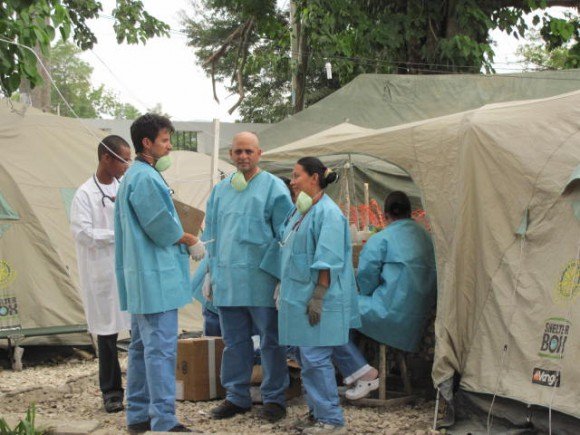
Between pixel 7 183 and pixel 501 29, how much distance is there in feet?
28.9

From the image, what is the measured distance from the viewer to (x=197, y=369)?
258 inches

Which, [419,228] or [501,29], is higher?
[501,29]

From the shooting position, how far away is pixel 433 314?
648 cm

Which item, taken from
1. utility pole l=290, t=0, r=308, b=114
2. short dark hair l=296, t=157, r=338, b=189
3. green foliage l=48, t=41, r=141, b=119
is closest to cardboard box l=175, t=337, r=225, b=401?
short dark hair l=296, t=157, r=338, b=189

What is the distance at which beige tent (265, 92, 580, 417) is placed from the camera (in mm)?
5121

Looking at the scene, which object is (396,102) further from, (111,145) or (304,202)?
(304,202)

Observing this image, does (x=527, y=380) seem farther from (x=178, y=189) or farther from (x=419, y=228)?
(x=178, y=189)

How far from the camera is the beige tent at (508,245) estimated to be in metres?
5.12

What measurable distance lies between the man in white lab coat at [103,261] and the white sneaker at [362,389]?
159 centimetres

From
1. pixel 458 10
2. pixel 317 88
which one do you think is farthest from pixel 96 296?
pixel 317 88

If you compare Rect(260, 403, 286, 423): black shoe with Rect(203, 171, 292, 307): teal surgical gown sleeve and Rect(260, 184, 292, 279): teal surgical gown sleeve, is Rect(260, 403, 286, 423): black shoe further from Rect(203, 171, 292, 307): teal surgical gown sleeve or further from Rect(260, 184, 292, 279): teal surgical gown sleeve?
Rect(260, 184, 292, 279): teal surgical gown sleeve

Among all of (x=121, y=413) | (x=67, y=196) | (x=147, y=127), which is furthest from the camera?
(x=67, y=196)

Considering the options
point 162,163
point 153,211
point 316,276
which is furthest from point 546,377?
point 162,163

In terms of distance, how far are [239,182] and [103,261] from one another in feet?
3.84
